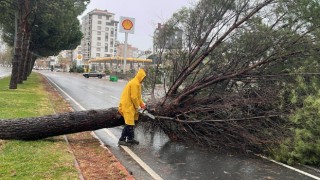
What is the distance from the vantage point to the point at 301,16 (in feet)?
29.3

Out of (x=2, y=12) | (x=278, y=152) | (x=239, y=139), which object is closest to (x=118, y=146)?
(x=239, y=139)

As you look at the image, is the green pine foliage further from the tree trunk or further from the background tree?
the background tree

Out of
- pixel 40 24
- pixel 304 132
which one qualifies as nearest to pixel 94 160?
pixel 304 132

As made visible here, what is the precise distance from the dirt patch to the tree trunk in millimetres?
392

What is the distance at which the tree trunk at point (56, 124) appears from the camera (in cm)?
782

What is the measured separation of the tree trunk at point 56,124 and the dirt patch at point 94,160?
1.29 ft

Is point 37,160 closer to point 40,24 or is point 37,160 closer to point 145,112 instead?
point 145,112

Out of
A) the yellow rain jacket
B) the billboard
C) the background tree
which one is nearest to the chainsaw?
the yellow rain jacket

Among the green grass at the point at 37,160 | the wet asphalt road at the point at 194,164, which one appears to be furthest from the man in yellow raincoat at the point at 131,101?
the green grass at the point at 37,160

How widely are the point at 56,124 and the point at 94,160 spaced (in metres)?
1.54

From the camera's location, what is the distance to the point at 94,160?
23.1ft

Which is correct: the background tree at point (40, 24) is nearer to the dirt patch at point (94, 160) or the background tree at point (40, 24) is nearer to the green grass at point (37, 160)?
the dirt patch at point (94, 160)

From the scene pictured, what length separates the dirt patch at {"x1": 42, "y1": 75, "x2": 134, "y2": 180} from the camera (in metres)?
6.12

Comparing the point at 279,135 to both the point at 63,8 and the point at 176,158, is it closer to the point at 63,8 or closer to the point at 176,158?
the point at 176,158
